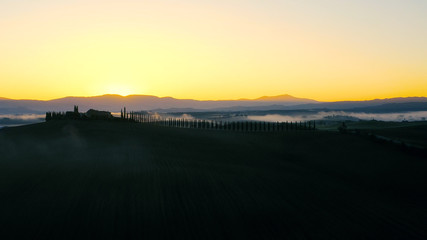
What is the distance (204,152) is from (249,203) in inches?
415

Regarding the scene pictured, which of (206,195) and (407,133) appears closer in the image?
(206,195)

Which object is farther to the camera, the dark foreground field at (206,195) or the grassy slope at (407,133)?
the grassy slope at (407,133)

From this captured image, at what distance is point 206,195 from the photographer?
10.4 metres

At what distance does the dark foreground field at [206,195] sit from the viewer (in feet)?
26.2

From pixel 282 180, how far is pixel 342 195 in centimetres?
238

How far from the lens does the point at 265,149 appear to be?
22.6m

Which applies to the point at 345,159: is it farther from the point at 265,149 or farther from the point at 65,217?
the point at 65,217

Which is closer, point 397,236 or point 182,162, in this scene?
point 397,236

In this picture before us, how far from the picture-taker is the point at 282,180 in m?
13.0

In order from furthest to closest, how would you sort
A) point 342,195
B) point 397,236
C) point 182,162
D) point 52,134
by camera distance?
point 52,134 < point 182,162 < point 342,195 < point 397,236

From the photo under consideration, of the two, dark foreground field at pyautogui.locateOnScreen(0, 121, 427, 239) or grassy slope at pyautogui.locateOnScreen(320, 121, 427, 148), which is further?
grassy slope at pyautogui.locateOnScreen(320, 121, 427, 148)

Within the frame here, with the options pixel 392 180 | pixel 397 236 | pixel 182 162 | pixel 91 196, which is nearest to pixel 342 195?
pixel 397 236

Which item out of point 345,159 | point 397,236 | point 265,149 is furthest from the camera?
point 265,149

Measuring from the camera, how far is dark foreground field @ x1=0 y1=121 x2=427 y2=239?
7.99 metres
